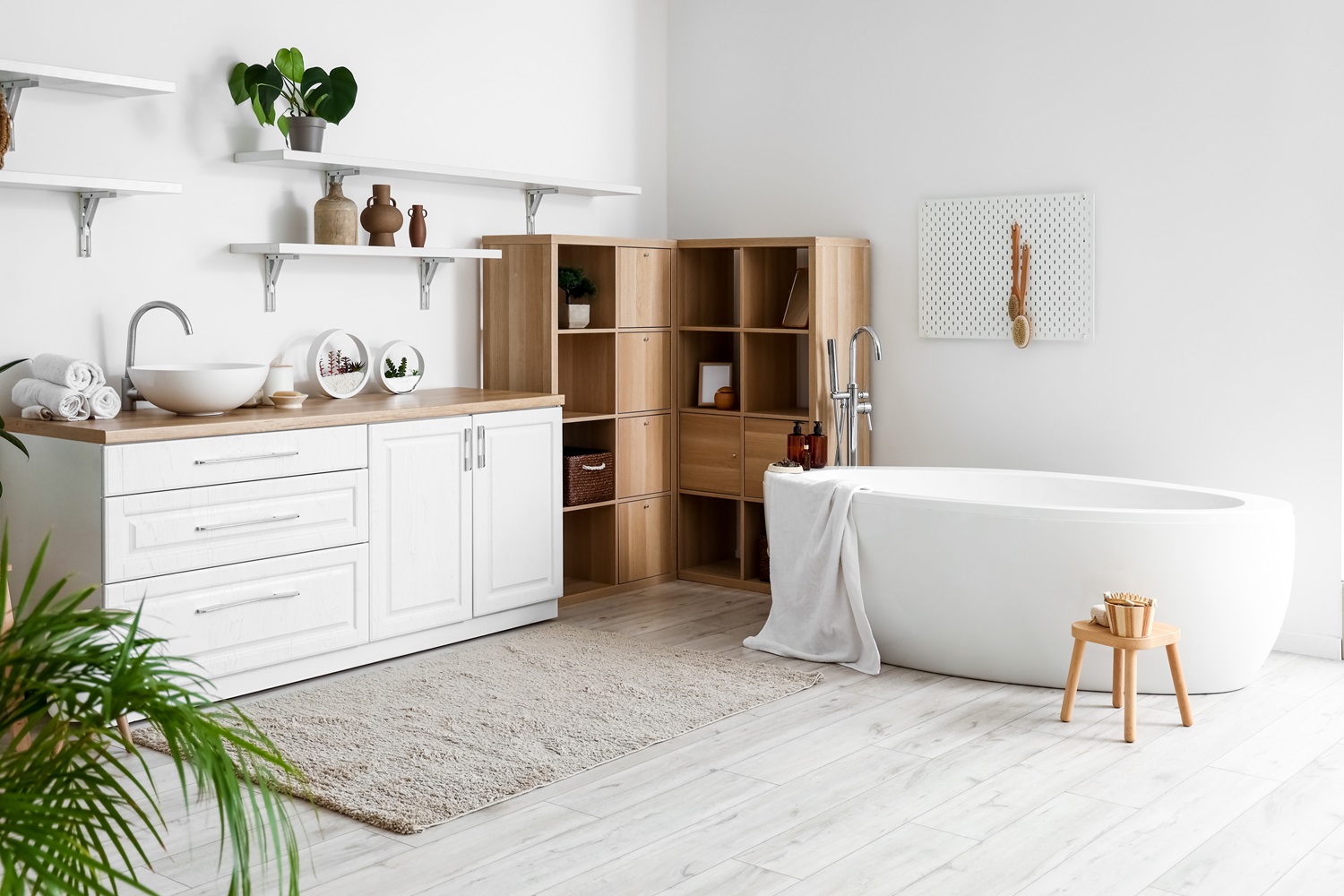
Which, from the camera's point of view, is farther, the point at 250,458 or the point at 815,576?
the point at 815,576

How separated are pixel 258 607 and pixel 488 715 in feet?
2.47

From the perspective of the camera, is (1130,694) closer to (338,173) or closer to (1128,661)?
(1128,661)

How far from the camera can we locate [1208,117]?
4.49m

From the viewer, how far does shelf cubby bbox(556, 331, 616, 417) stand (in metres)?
5.25

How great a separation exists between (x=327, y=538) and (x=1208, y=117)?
3211mm

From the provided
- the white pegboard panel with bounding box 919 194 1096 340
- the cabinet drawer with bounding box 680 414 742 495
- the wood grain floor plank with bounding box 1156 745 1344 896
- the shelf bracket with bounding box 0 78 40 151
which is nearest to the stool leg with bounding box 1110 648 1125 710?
the wood grain floor plank with bounding box 1156 745 1344 896

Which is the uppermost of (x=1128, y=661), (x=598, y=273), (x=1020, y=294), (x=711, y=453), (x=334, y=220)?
(x=334, y=220)

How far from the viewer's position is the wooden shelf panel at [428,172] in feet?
13.9

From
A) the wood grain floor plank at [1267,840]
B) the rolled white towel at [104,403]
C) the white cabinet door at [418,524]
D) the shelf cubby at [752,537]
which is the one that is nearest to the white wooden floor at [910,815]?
the wood grain floor plank at [1267,840]

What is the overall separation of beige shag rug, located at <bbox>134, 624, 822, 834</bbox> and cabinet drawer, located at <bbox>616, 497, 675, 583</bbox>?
2.54ft

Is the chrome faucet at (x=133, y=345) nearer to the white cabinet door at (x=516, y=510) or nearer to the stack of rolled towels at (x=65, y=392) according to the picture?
the stack of rolled towels at (x=65, y=392)

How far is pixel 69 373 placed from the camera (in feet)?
12.0

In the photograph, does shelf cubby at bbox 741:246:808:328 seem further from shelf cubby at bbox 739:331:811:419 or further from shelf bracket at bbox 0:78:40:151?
shelf bracket at bbox 0:78:40:151

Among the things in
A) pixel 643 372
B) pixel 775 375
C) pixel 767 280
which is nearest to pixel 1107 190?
pixel 767 280
